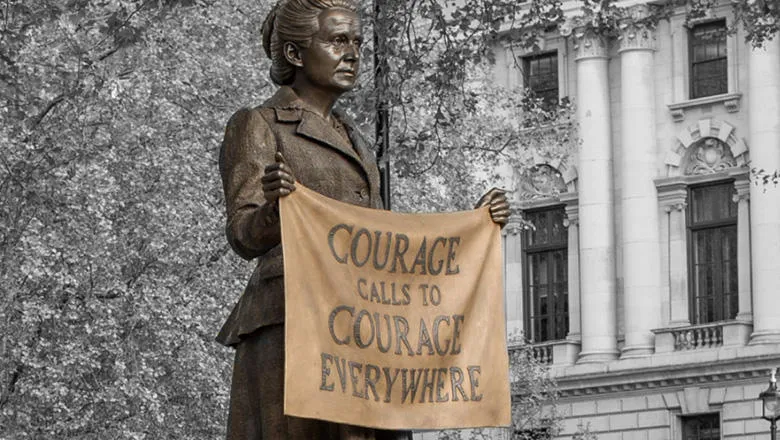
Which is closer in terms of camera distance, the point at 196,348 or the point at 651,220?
the point at 196,348

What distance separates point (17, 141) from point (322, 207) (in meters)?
20.9

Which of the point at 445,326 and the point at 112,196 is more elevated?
the point at 112,196

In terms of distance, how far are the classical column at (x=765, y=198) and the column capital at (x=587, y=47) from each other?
433 centimetres

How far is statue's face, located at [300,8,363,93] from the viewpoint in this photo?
9.93 meters

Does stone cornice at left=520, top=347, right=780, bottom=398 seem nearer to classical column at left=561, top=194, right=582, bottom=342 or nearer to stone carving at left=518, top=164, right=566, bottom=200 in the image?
classical column at left=561, top=194, right=582, bottom=342

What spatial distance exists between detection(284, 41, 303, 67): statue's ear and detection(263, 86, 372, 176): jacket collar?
119mm

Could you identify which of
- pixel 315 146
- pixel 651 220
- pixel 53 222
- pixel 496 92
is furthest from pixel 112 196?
pixel 651 220

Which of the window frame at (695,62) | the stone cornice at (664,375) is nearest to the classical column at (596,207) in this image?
the stone cornice at (664,375)

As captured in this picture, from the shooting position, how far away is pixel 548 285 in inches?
2386

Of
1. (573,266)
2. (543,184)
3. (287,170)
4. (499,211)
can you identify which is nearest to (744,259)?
(573,266)

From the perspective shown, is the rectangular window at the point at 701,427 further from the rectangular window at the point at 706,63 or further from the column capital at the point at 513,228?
the rectangular window at the point at 706,63

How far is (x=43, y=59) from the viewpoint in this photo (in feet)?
102

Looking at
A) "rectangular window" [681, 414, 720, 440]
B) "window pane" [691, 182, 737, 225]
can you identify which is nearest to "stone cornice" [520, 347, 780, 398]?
"rectangular window" [681, 414, 720, 440]

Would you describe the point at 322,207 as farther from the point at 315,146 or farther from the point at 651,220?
the point at 651,220
